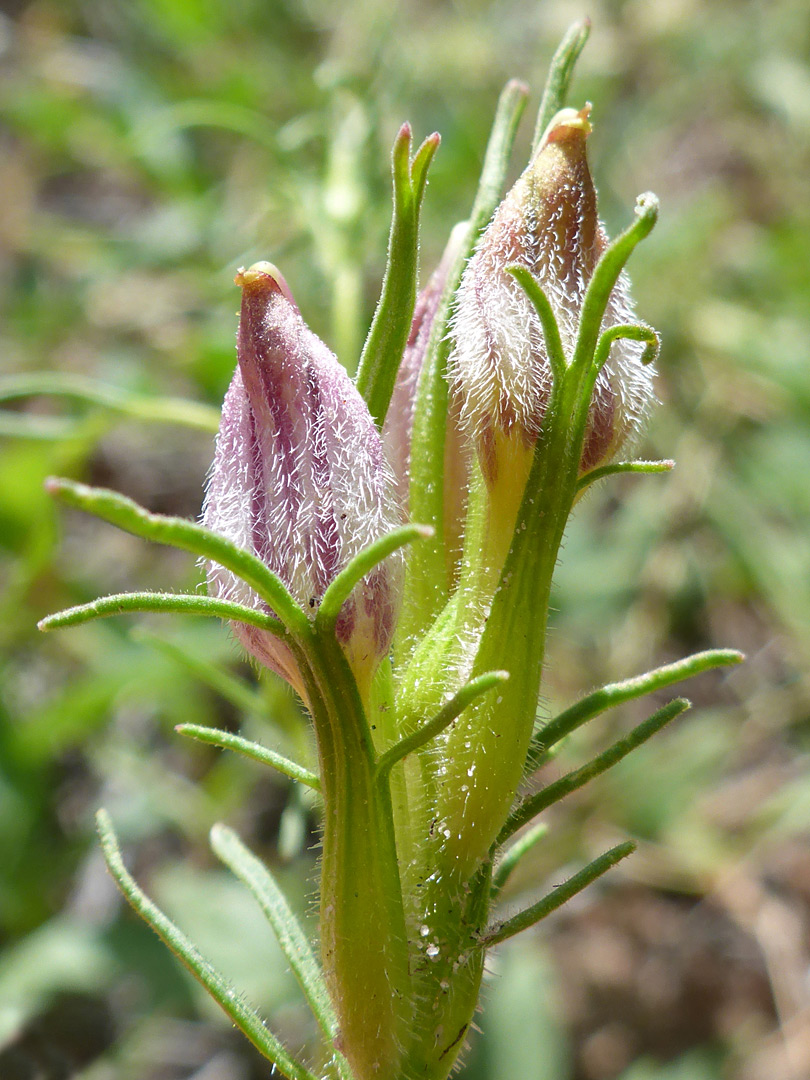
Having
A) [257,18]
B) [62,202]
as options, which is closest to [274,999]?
[62,202]

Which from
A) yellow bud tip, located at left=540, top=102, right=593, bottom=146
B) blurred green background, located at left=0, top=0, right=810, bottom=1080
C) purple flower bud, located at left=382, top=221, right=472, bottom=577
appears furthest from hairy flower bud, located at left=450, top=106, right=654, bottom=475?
blurred green background, located at left=0, top=0, right=810, bottom=1080

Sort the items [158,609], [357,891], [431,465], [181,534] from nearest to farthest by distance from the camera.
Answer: [181,534] → [158,609] → [357,891] → [431,465]

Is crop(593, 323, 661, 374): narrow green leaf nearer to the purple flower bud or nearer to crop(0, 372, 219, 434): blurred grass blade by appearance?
the purple flower bud

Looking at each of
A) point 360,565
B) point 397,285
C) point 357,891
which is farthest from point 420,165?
point 357,891

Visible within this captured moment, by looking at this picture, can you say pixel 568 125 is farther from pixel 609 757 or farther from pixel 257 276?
pixel 609 757

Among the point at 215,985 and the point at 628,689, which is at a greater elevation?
the point at 628,689

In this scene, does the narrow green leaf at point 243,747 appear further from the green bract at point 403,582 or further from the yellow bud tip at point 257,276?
the yellow bud tip at point 257,276

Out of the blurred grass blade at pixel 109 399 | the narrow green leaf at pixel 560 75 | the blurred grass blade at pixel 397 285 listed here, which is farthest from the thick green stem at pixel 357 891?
the blurred grass blade at pixel 109 399
